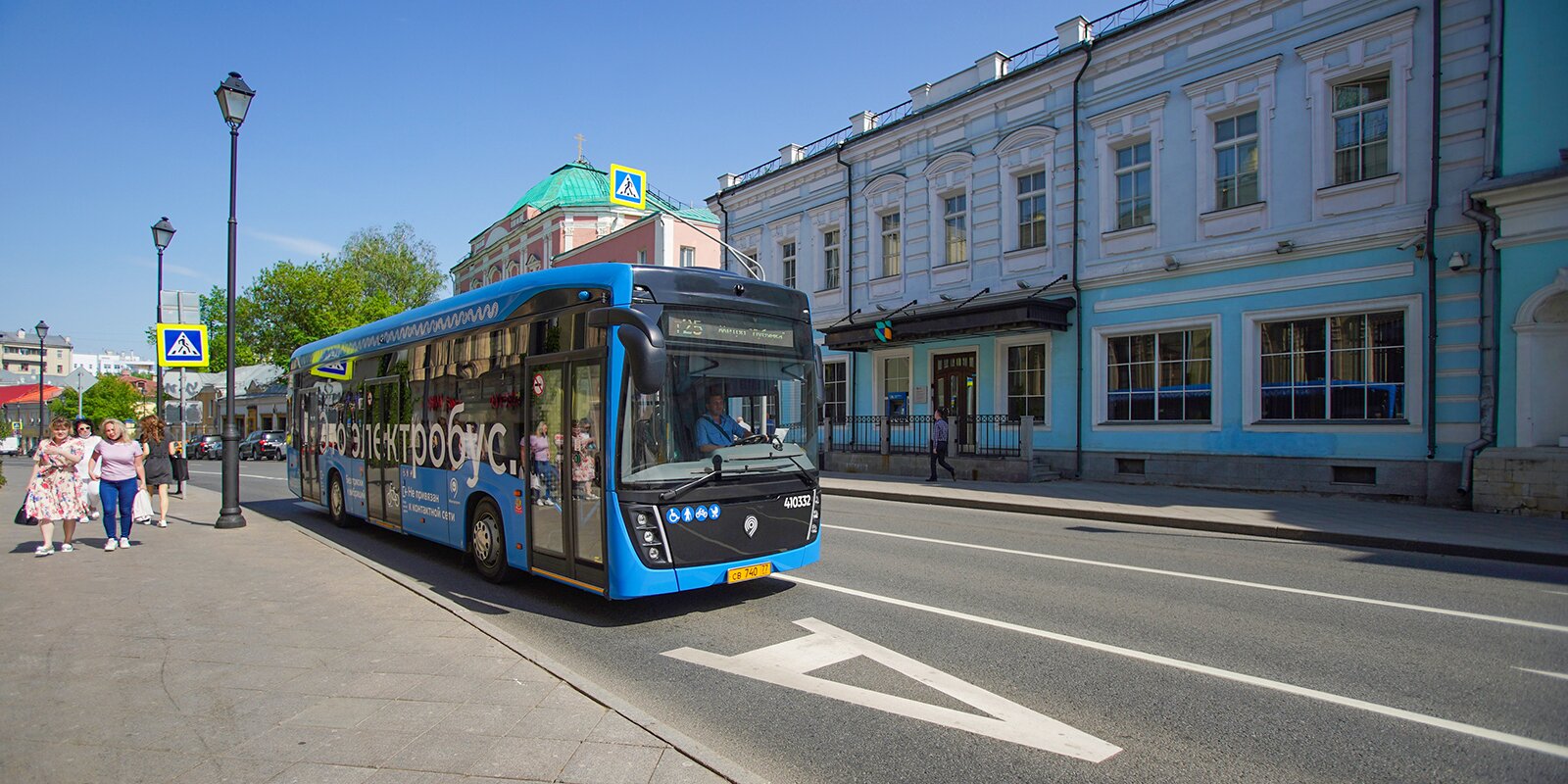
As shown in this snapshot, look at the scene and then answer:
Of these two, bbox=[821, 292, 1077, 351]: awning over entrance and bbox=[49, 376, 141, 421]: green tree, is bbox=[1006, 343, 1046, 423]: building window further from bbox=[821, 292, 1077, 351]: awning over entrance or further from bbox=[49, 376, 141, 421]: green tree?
bbox=[49, 376, 141, 421]: green tree

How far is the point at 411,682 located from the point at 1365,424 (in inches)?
636

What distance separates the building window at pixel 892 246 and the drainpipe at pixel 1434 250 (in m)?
12.6

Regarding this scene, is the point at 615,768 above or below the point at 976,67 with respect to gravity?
below

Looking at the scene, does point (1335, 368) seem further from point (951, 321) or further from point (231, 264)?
point (231, 264)

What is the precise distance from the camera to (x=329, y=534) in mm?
12562

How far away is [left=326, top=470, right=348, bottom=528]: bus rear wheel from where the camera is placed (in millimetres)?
12867

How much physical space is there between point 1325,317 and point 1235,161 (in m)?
3.75

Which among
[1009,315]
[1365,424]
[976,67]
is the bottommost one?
[1365,424]

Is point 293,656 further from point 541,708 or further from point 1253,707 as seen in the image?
point 1253,707

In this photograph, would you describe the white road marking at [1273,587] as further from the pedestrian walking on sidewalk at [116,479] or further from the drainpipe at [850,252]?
the drainpipe at [850,252]

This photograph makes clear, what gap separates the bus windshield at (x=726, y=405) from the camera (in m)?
6.62

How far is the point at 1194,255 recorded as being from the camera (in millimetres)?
17594

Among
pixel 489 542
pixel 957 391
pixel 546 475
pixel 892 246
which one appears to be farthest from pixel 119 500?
pixel 892 246

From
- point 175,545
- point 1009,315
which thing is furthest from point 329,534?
point 1009,315
